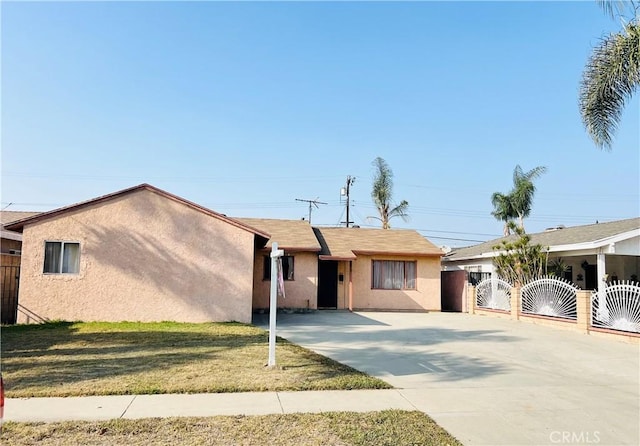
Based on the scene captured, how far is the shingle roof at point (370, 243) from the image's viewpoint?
67.6ft

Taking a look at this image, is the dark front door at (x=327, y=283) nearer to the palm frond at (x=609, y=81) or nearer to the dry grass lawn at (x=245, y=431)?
the palm frond at (x=609, y=81)

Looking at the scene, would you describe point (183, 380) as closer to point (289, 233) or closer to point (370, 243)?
point (289, 233)

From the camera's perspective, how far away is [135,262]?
14.3m

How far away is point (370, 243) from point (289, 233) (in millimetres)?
3854

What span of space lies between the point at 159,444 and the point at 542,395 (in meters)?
5.24

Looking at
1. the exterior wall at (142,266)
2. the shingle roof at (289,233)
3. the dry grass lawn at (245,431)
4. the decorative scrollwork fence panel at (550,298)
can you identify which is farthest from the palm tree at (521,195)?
the dry grass lawn at (245,431)

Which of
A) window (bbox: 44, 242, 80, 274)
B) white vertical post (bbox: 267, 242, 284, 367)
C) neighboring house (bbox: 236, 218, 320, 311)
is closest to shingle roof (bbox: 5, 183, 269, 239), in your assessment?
window (bbox: 44, 242, 80, 274)

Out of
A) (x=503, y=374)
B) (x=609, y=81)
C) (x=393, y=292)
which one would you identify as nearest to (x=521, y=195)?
(x=393, y=292)

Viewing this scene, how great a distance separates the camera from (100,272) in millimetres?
14125

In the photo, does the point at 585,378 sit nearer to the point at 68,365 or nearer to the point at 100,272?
the point at 68,365

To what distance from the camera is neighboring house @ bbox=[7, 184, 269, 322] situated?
13914 mm

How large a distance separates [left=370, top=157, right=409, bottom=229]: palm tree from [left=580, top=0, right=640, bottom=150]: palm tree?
23057 mm

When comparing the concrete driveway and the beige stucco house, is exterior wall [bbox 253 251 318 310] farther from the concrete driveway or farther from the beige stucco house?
the concrete driveway

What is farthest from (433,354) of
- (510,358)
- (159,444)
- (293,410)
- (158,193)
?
(158,193)
